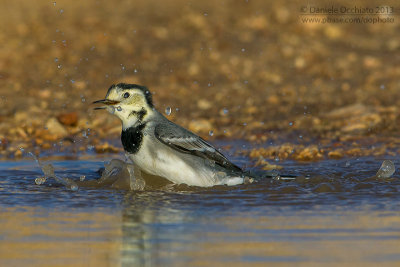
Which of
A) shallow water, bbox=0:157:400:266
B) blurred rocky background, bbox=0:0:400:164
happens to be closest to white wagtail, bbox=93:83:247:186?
shallow water, bbox=0:157:400:266

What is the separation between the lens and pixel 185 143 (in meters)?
8.72

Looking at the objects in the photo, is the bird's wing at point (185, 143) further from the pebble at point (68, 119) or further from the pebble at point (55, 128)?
the pebble at point (68, 119)

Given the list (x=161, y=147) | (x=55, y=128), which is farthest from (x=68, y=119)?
(x=161, y=147)

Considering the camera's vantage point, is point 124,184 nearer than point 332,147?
Yes

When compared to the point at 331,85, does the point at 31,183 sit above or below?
below

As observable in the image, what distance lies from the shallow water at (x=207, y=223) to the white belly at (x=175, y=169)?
0.18 m

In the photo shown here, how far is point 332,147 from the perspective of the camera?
11.2 meters

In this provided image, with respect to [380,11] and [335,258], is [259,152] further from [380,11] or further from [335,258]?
[380,11]

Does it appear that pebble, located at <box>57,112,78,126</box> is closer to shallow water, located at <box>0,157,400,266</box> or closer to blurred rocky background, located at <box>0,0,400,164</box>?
blurred rocky background, located at <box>0,0,400,164</box>

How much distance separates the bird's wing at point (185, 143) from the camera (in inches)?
335

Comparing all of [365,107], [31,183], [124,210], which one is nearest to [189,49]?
[365,107]

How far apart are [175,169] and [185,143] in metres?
0.42

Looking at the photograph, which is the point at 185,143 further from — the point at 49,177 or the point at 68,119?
the point at 68,119

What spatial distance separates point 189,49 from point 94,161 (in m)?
5.53
